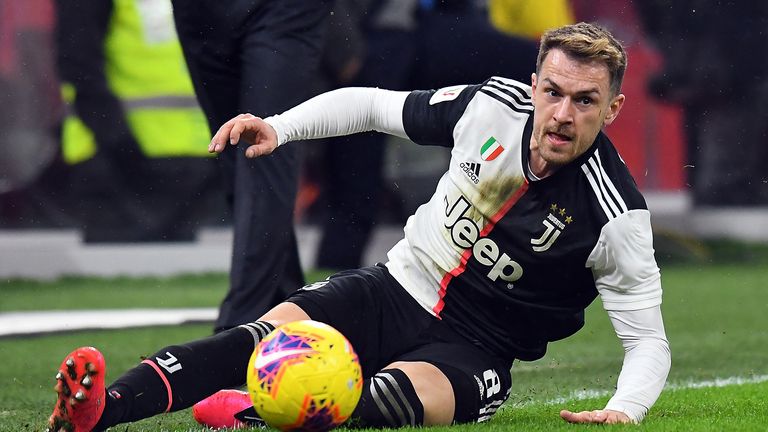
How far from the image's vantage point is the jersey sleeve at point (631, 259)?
3928mm

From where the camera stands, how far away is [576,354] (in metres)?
6.29

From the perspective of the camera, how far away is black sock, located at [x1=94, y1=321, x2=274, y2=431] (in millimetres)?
3531

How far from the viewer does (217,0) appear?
557 cm

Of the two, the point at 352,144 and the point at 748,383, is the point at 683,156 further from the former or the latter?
the point at 748,383

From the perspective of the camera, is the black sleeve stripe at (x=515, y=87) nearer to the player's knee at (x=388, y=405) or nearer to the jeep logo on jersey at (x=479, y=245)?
the jeep logo on jersey at (x=479, y=245)

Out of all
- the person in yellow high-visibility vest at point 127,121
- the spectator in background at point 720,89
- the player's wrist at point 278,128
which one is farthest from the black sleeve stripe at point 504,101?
the spectator in background at point 720,89

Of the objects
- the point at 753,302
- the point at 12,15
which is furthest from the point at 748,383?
the point at 12,15

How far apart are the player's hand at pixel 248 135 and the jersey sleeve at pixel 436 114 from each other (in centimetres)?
55

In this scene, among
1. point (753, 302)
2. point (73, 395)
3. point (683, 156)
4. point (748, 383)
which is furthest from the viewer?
point (683, 156)

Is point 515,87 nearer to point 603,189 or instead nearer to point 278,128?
point 603,189

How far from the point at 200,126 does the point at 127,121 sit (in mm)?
576

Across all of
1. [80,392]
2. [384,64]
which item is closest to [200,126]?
[384,64]

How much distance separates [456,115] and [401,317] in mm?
667

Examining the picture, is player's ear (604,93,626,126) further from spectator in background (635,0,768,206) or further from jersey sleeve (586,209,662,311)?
spectator in background (635,0,768,206)
